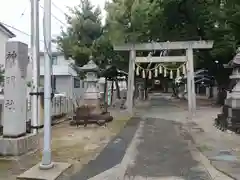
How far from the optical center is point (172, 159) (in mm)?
7156

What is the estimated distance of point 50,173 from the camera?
582cm

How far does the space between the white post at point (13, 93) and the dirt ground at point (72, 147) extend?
2.53 ft

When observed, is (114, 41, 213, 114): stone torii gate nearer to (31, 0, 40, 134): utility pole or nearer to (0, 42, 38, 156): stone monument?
(31, 0, 40, 134): utility pole

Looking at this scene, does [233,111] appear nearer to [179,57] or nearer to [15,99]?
[179,57]

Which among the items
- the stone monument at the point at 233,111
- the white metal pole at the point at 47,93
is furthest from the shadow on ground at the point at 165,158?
the stone monument at the point at 233,111

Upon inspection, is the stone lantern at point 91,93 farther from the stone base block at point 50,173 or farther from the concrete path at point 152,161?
the stone base block at point 50,173

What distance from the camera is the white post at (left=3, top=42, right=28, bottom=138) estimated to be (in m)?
7.51

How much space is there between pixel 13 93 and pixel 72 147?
7.32 ft

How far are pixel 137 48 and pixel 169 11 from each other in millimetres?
5055

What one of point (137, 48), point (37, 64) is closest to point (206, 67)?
point (137, 48)

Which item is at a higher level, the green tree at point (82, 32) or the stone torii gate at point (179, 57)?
the green tree at point (82, 32)

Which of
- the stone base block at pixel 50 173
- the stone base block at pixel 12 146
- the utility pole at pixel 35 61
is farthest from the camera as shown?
the utility pole at pixel 35 61

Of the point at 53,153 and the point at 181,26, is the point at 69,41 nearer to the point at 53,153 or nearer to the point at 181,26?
the point at 181,26

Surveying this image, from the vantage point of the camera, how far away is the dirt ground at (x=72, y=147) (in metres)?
6.52
